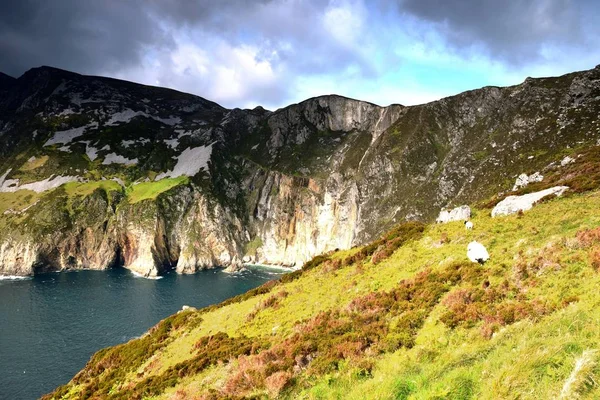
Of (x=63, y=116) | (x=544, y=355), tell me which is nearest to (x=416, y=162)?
(x=544, y=355)

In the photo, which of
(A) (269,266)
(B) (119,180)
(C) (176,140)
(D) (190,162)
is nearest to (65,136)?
(B) (119,180)

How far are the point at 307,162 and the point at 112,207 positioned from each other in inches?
3065

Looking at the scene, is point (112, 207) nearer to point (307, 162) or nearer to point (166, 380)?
point (307, 162)

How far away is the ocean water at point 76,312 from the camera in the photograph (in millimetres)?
55500

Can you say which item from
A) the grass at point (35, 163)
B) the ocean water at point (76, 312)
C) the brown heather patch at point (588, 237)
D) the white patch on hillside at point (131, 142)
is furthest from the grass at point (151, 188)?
the brown heather patch at point (588, 237)

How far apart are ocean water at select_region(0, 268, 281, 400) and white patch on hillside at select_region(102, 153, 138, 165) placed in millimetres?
58734

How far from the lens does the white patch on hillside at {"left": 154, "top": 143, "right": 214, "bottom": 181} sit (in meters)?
153

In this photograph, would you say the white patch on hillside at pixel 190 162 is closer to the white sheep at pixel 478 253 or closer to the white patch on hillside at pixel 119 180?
the white patch on hillside at pixel 119 180

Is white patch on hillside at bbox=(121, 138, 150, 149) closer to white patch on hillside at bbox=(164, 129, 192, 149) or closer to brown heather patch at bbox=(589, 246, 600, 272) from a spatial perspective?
white patch on hillside at bbox=(164, 129, 192, 149)

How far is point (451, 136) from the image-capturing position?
117 m

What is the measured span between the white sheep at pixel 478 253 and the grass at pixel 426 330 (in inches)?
18.2

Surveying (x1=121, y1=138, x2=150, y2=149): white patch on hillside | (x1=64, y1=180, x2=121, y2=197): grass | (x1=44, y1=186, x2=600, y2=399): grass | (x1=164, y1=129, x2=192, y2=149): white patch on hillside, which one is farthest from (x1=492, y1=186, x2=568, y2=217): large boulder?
(x1=121, y1=138, x2=150, y2=149): white patch on hillside

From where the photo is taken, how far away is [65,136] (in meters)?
179

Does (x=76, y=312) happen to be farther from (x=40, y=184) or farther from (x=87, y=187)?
(x=40, y=184)
